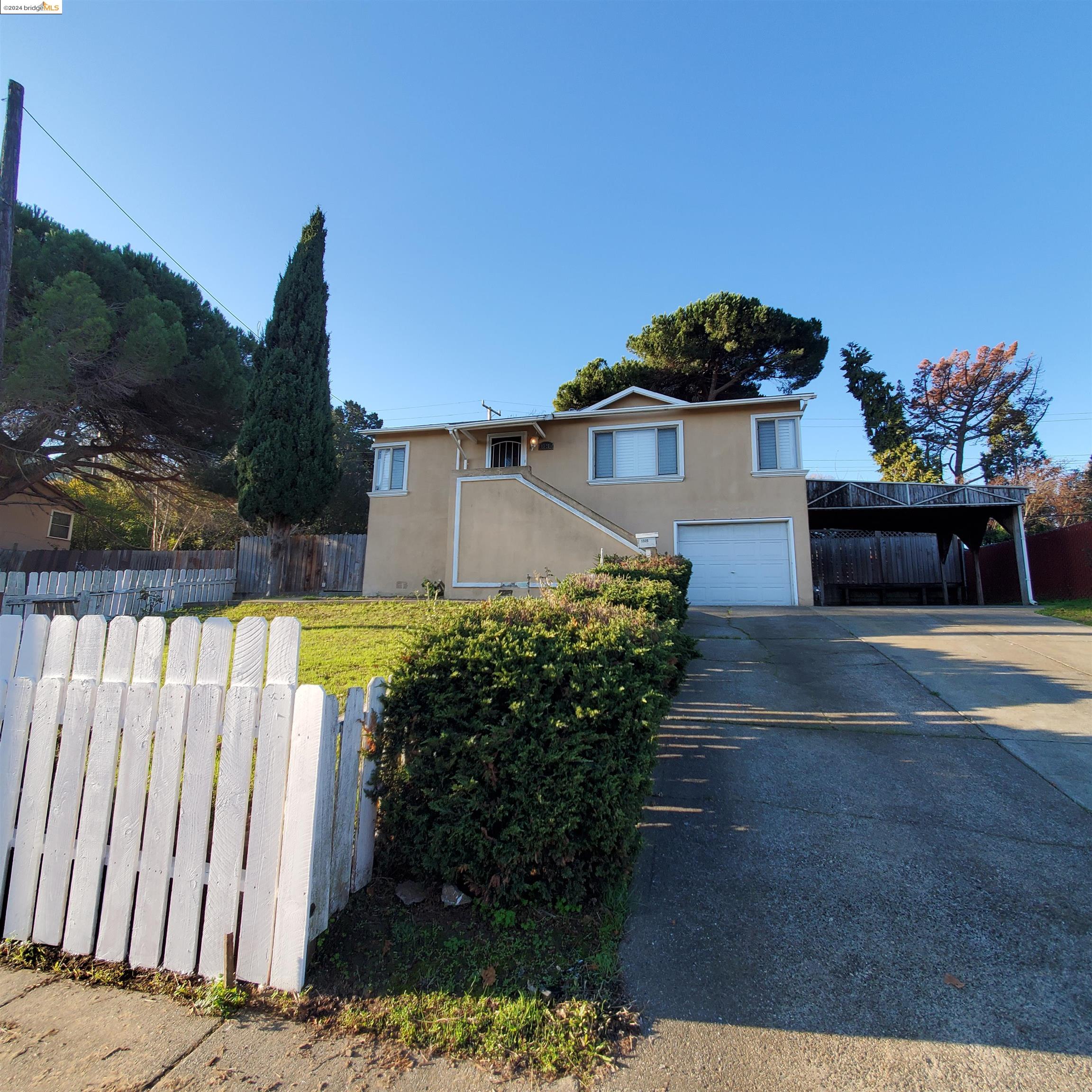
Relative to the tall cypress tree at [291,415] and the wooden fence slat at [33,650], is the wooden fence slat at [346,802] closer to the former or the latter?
the wooden fence slat at [33,650]

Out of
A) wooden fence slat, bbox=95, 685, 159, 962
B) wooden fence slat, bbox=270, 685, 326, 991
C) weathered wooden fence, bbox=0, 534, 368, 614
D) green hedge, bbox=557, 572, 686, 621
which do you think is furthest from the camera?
weathered wooden fence, bbox=0, 534, 368, 614

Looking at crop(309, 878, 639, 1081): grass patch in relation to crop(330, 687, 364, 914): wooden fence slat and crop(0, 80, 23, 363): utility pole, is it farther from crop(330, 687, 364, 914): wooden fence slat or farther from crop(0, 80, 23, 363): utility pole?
crop(0, 80, 23, 363): utility pole

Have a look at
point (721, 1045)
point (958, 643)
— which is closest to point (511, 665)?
point (721, 1045)

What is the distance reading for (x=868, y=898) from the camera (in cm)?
241

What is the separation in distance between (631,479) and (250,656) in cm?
1371

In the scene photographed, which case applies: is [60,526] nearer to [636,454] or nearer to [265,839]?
[636,454]

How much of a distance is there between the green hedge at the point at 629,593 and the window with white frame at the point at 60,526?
88.7 ft

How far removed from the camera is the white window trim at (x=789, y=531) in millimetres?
13969

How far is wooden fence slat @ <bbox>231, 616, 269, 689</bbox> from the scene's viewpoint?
2.21m

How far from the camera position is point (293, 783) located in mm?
2111

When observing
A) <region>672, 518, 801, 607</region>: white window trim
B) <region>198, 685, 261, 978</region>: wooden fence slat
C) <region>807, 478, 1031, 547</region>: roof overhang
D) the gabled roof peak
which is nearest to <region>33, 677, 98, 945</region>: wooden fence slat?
<region>198, 685, 261, 978</region>: wooden fence slat

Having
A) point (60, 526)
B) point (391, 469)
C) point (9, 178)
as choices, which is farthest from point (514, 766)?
point (60, 526)

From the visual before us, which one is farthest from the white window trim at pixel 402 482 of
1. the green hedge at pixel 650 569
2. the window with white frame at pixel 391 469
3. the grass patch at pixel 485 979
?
the grass patch at pixel 485 979

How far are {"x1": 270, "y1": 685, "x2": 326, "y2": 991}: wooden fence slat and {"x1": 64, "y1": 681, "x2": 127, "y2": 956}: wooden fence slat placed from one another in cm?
88
